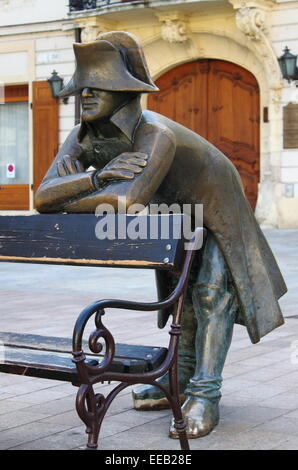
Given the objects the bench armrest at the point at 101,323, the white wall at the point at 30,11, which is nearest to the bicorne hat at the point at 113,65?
the bench armrest at the point at 101,323

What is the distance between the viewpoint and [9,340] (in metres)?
3.88

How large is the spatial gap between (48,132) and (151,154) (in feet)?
57.0

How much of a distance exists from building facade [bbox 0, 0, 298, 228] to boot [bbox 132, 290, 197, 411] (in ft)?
43.9

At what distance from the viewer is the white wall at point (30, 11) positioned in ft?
68.3

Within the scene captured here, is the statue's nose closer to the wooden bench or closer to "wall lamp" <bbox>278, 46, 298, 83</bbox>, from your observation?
the wooden bench

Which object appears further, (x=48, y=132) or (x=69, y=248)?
(x=48, y=132)

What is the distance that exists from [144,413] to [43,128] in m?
17.1

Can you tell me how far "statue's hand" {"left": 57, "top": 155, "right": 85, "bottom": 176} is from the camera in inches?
156

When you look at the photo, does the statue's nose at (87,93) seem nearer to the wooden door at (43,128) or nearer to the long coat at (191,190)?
the long coat at (191,190)

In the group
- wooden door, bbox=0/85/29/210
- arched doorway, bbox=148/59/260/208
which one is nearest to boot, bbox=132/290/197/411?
arched doorway, bbox=148/59/260/208

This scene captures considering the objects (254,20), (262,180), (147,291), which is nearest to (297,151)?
(262,180)

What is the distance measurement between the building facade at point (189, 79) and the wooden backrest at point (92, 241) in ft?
46.1

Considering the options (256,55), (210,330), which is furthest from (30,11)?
(210,330)

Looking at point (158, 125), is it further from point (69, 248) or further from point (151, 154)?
point (69, 248)
